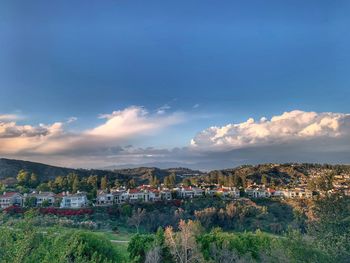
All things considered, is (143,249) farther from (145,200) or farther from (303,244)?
(145,200)

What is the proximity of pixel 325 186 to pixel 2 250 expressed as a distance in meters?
16.6

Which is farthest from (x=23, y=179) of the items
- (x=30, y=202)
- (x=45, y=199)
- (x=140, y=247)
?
(x=140, y=247)

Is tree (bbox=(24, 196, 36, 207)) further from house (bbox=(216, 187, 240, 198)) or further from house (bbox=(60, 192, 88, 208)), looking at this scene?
house (bbox=(216, 187, 240, 198))

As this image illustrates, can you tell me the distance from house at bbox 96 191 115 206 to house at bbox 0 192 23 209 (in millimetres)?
12048

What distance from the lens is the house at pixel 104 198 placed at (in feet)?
187

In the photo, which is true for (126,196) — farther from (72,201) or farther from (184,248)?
(184,248)

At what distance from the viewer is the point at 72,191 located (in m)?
60.8

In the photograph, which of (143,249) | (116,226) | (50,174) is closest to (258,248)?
(143,249)

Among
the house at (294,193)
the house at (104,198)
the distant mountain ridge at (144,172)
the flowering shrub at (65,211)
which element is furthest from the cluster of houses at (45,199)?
the house at (294,193)

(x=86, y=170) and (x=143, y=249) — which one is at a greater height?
(x=86, y=170)

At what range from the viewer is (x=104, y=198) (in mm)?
57938

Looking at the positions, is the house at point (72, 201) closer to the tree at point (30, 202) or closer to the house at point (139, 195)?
Answer: the tree at point (30, 202)

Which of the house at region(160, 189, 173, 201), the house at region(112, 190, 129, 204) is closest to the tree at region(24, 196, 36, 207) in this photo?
the house at region(112, 190, 129, 204)

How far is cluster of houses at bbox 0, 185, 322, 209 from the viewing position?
52562mm
